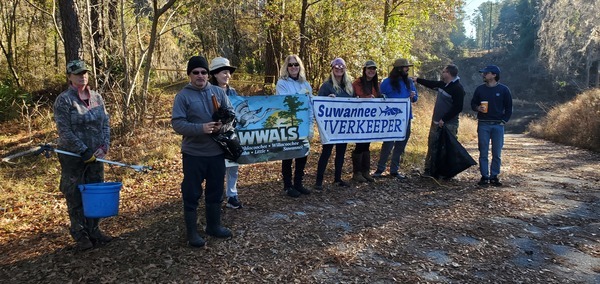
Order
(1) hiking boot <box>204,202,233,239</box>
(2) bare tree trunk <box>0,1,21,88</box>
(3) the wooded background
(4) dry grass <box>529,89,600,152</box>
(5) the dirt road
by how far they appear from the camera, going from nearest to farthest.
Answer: (5) the dirt road, (1) hiking boot <box>204,202,233,239</box>, (3) the wooded background, (4) dry grass <box>529,89,600,152</box>, (2) bare tree trunk <box>0,1,21,88</box>

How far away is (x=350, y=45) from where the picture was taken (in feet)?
39.2

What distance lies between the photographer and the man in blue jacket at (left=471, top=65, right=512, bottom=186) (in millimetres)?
6809

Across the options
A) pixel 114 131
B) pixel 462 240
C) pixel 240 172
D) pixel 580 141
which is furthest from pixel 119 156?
pixel 580 141

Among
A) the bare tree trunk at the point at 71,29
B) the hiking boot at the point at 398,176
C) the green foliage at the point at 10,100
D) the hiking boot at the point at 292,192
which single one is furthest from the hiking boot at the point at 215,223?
the green foliage at the point at 10,100

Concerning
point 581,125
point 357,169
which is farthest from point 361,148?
point 581,125

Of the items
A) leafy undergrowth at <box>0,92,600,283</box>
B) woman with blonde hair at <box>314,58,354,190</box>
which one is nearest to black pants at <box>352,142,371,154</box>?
woman with blonde hair at <box>314,58,354,190</box>

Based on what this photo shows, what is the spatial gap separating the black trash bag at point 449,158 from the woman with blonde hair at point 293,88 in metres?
2.59

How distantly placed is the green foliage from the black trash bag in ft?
40.9

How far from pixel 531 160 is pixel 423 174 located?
4774 mm

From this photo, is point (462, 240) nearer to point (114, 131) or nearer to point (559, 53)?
point (114, 131)

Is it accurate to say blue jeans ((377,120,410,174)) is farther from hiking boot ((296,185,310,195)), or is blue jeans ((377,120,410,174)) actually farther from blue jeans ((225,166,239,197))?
blue jeans ((225,166,239,197))

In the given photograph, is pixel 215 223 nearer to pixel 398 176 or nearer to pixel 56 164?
pixel 398 176

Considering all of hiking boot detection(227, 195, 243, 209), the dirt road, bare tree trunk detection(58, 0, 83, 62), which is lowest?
the dirt road

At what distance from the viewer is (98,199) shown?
3930 mm
